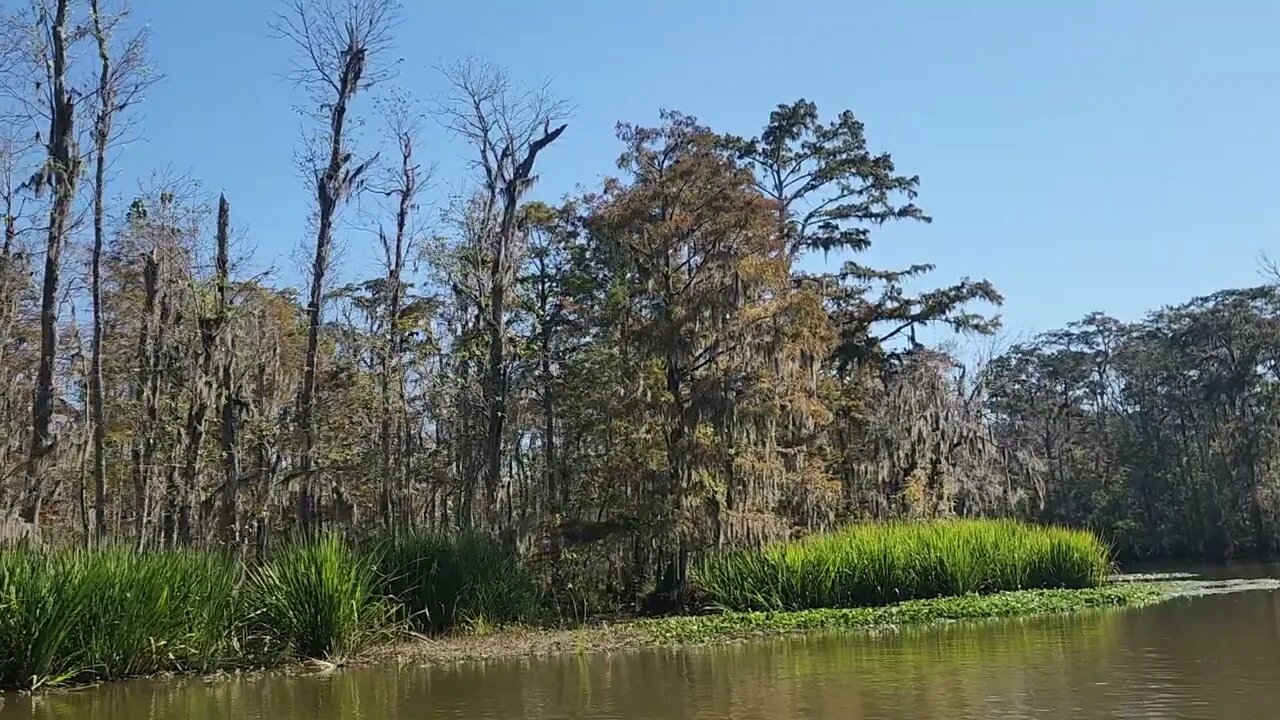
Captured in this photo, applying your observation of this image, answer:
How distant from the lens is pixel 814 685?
34.1 ft

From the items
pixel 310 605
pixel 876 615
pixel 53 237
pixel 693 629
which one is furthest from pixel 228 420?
pixel 876 615

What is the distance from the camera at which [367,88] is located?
866 inches

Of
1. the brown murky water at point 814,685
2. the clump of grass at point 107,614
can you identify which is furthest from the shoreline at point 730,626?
the clump of grass at point 107,614

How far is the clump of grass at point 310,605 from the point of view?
1358cm

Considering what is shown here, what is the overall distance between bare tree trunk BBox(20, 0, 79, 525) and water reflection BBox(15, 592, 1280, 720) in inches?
255

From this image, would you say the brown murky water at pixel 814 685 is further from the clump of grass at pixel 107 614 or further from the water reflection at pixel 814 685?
the clump of grass at pixel 107 614

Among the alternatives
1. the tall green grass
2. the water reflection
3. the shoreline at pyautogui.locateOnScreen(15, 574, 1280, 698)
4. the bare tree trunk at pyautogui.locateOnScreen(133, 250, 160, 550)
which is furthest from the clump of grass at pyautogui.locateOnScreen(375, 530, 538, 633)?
the bare tree trunk at pyautogui.locateOnScreen(133, 250, 160, 550)

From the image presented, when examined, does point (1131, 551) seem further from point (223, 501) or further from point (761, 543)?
point (223, 501)

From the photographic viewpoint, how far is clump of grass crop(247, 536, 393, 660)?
13.6 m

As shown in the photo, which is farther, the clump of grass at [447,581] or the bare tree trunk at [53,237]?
the bare tree trunk at [53,237]

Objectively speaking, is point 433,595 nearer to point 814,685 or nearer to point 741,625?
point 741,625

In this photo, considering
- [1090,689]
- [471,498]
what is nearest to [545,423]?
[471,498]

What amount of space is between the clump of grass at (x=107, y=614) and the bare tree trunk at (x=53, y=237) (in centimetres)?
462

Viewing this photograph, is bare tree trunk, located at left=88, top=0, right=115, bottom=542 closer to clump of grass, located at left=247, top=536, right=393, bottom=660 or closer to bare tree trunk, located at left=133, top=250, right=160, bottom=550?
bare tree trunk, located at left=133, top=250, right=160, bottom=550
